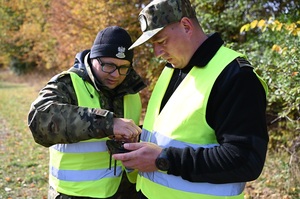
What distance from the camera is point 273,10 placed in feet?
20.2

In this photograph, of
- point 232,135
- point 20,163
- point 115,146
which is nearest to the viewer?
point 232,135

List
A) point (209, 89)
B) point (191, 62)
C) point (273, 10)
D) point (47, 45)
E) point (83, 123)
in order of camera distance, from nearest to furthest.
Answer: point (209, 89) → point (191, 62) → point (83, 123) → point (273, 10) → point (47, 45)

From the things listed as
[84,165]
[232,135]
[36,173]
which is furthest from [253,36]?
[232,135]

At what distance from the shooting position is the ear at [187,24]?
1842 millimetres

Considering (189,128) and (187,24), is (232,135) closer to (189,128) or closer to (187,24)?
(189,128)

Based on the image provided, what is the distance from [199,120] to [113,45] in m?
0.91

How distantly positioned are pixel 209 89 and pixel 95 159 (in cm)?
98

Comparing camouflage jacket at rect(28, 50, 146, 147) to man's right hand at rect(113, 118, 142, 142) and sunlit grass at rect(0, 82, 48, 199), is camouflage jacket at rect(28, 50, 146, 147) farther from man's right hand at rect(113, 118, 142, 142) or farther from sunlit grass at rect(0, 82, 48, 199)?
sunlit grass at rect(0, 82, 48, 199)

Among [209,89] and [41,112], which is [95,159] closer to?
[41,112]

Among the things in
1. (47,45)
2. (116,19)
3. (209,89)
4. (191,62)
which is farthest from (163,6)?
(47,45)

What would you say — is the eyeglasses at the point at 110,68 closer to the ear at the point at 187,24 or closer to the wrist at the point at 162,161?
the ear at the point at 187,24

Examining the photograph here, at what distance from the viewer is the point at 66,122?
2.06 metres

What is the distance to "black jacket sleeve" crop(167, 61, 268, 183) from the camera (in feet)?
5.35

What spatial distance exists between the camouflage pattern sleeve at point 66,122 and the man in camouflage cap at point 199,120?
23cm
